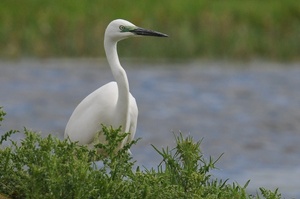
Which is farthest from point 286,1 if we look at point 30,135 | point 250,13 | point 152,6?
point 30,135

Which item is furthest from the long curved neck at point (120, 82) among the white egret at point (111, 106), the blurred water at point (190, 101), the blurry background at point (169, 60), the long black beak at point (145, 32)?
the blurry background at point (169, 60)

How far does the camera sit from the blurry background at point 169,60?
1919 centimetres

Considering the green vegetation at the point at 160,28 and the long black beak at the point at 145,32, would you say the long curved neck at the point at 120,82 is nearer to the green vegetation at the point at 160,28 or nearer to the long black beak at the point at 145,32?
the long black beak at the point at 145,32

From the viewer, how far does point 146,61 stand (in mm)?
21219

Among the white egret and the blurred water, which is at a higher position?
the blurred water

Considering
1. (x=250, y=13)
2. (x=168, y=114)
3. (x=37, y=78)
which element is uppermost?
(x=250, y=13)

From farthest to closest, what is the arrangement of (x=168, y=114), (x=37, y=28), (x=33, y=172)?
(x=37, y=28)
(x=168, y=114)
(x=33, y=172)

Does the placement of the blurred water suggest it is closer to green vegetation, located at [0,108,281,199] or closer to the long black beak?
the long black beak

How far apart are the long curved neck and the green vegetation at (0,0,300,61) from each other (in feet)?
40.2

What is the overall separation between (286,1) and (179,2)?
2160 mm

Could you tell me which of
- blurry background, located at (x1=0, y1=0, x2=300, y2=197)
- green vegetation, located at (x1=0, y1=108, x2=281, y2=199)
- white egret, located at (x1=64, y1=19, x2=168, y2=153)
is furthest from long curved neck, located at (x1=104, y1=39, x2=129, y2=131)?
blurry background, located at (x1=0, y1=0, x2=300, y2=197)

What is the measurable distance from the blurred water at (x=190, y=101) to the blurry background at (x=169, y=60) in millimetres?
22

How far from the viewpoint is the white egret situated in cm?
730

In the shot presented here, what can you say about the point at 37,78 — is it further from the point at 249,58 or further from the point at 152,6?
the point at 249,58
